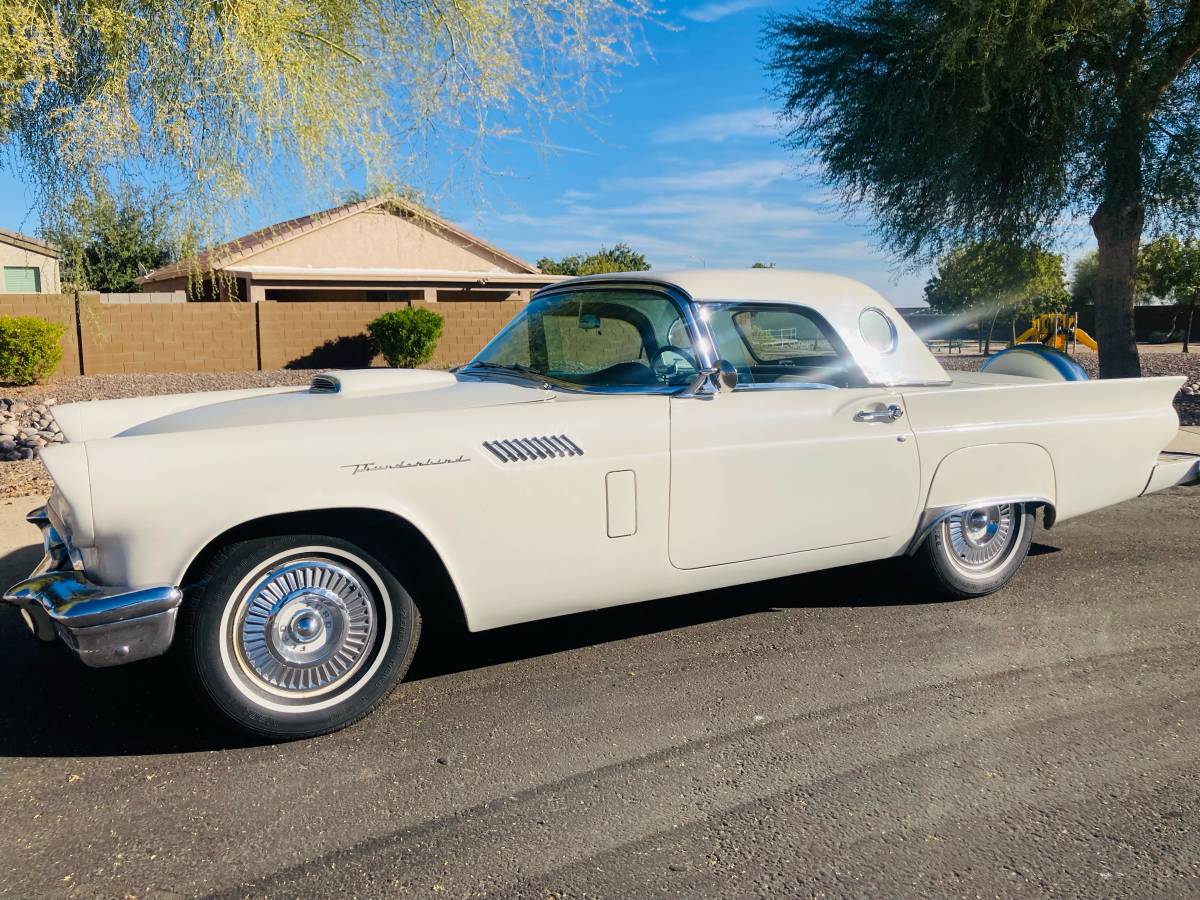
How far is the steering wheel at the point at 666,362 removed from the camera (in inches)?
163

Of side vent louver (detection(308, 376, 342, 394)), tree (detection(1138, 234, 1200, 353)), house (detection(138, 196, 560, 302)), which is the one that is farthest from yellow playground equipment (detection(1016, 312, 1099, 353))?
side vent louver (detection(308, 376, 342, 394))

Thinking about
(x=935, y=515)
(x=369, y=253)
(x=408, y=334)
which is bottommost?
(x=935, y=515)

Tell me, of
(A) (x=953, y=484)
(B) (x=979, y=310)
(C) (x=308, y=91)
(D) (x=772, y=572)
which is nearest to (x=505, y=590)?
(D) (x=772, y=572)

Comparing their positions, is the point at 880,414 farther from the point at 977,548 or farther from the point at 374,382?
the point at 374,382

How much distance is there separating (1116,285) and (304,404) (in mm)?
12570

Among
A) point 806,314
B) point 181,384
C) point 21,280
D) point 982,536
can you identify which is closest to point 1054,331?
point 181,384

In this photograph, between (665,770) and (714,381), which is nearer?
(665,770)

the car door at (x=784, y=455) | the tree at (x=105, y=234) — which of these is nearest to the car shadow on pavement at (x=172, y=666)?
the car door at (x=784, y=455)

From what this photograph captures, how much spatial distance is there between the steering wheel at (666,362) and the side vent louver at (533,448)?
0.65m

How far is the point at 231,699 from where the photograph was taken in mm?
3201

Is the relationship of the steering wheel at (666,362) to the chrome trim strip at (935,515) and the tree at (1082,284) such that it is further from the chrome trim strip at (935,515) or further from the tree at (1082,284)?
the tree at (1082,284)

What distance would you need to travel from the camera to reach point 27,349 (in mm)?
16578

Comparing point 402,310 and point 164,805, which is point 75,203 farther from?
point 402,310

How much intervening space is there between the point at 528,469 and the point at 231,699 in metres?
1.26
